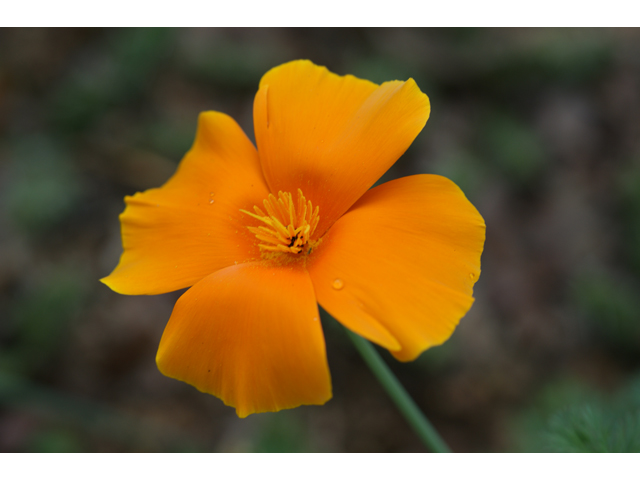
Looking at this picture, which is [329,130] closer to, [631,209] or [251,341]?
[251,341]

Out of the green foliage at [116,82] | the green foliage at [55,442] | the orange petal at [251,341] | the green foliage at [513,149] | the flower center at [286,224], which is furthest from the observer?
the green foliage at [116,82]

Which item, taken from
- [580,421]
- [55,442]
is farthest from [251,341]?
[55,442]

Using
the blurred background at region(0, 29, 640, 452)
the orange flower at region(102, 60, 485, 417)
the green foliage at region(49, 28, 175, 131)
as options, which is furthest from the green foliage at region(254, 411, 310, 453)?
the green foliage at region(49, 28, 175, 131)

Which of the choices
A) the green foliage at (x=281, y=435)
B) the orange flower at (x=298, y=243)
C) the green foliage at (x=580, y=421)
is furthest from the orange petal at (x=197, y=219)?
the green foliage at (x=281, y=435)

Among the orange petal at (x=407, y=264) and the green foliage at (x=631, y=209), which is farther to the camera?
the green foliage at (x=631, y=209)

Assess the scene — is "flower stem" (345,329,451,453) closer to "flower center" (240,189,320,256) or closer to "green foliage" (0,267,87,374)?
"flower center" (240,189,320,256)

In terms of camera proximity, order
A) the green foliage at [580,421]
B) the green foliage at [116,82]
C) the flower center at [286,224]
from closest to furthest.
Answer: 1. the flower center at [286,224]
2. the green foliage at [580,421]
3. the green foliage at [116,82]

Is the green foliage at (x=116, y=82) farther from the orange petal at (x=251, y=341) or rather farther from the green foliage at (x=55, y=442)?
the orange petal at (x=251, y=341)

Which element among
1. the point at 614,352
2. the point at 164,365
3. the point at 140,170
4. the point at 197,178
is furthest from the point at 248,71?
the point at 614,352
